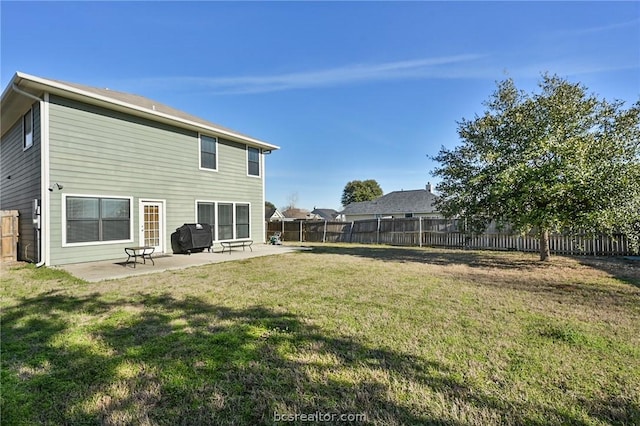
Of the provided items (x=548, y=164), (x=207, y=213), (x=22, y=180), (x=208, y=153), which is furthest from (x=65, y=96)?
(x=548, y=164)

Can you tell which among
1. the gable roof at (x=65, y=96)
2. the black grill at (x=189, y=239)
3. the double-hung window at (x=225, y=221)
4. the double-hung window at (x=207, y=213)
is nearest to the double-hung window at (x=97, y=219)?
the black grill at (x=189, y=239)

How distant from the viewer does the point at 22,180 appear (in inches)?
376

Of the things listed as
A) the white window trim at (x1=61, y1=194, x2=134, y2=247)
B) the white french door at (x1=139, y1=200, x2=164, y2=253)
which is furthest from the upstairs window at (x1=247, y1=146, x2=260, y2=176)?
the white window trim at (x1=61, y1=194, x2=134, y2=247)

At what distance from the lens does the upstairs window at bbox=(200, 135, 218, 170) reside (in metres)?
12.1

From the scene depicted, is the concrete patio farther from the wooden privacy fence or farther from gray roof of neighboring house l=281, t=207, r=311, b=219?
gray roof of neighboring house l=281, t=207, r=311, b=219

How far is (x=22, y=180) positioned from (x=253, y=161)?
7903 millimetres

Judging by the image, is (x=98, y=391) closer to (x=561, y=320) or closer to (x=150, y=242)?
(x=561, y=320)

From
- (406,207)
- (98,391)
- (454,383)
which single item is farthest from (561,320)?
(406,207)

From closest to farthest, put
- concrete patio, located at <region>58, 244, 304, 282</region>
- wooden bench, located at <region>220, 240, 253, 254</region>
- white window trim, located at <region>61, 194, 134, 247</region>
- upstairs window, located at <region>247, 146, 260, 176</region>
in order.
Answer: concrete patio, located at <region>58, 244, 304, 282</region> < white window trim, located at <region>61, 194, 134, 247</region> < wooden bench, located at <region>220, 240, 253, 254</region> < upstairs window, located at <region>247, 146, 260, 176</region>

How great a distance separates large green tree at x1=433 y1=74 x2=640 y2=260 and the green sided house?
907 centimetres

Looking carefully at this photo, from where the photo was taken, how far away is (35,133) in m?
8.49

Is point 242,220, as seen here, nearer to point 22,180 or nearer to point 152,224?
point 152,224

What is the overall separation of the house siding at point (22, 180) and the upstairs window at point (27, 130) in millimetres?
184

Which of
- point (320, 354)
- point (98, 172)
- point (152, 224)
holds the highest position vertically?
point (98, 172)
